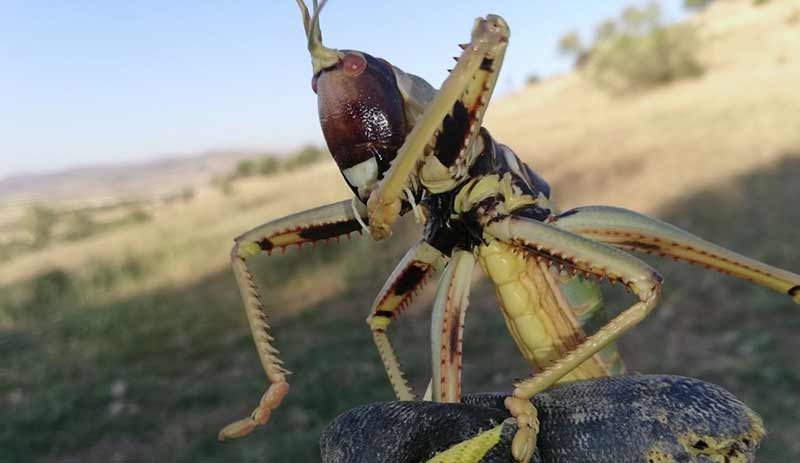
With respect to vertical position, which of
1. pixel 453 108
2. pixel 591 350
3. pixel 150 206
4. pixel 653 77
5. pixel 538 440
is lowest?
pixel 538 440

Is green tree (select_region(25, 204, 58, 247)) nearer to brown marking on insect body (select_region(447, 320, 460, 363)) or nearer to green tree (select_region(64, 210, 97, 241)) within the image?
green tree (select_region(64, 210, 97, 241))

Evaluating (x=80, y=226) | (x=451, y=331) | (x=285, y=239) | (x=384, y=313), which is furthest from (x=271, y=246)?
(x=80, y=226)

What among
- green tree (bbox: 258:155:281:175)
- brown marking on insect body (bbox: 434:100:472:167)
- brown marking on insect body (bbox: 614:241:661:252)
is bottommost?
brown marking on insect body (bbox: 614:241:661:252)

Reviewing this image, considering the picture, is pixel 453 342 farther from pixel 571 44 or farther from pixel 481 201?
pixel 571 44

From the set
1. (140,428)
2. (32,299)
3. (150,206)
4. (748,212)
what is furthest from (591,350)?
(150,206)

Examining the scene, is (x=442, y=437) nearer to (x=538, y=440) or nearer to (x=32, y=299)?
(x=538, y=440)

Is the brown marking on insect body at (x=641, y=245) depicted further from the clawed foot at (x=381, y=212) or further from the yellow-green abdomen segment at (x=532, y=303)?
the clawed foot at (x=381, y=212)

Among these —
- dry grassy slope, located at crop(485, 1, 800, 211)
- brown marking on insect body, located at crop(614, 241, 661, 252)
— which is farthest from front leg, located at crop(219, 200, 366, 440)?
dry grassy slope, located at crop(485, 1, 800, 211)
